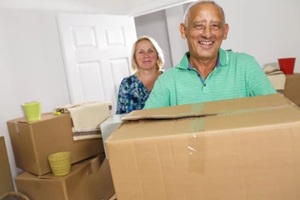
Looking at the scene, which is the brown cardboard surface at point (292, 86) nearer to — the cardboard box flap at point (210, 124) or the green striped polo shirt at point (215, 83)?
the green striped polo shirt at point (215, 83)

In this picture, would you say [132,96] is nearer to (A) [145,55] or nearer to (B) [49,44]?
(A) [145,55]

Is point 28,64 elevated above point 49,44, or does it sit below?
below

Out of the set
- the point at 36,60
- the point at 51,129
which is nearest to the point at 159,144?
the point at 51,129

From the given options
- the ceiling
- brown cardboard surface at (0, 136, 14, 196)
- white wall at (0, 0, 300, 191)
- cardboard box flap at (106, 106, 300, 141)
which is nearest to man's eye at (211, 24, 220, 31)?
cardboard box flap at (106, 106, 300, 141)

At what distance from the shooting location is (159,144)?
0.53 metres

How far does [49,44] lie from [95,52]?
17.0 inches

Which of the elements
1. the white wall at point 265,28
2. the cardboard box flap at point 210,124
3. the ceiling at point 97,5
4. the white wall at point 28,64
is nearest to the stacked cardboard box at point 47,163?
the white wall at point 28,64

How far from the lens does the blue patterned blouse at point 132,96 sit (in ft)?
6.44

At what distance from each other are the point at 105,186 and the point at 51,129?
52 cm

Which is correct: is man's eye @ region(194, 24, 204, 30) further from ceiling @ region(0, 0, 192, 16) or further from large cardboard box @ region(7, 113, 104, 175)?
ceiling @ region(0, 0, 192, 16)

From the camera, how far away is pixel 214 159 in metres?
0.51

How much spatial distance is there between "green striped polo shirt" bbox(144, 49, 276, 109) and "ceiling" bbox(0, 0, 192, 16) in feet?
5.12

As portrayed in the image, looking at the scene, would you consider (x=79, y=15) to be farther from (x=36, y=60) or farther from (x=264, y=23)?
(x=264, y=23)

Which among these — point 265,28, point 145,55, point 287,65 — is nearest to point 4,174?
point 145,55
